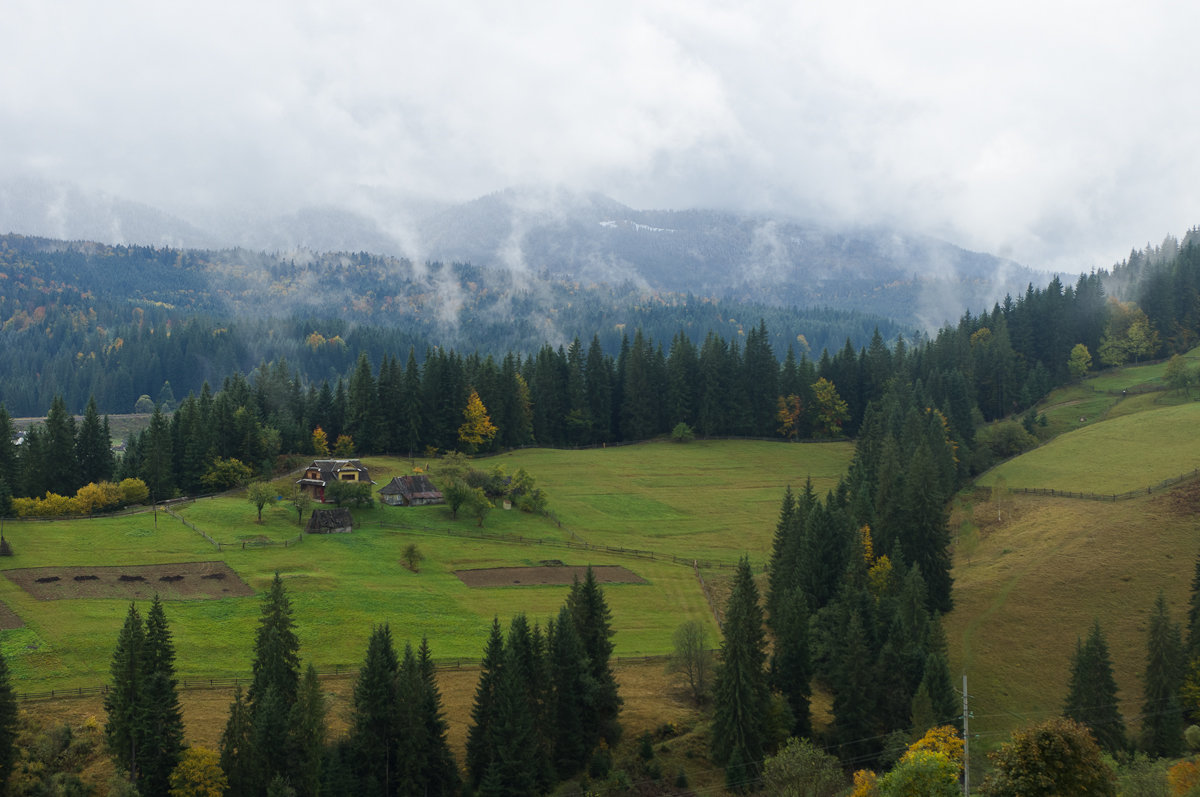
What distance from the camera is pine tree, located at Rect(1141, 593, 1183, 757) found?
5191 centimetres

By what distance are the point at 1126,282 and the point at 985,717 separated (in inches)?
6733

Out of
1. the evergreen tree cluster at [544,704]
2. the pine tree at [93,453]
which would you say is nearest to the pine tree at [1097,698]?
the evergreen tree cluster at [544,704]

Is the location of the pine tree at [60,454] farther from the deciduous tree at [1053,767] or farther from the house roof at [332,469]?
the deciduous tree at [1053,767]

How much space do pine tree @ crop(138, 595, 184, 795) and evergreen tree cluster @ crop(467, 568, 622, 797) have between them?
52.8 ft

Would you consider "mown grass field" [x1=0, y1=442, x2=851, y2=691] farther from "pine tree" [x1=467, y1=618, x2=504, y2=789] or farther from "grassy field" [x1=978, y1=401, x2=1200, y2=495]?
"grassy field" [x1=978, y1=401, x2=1200, y2=495]

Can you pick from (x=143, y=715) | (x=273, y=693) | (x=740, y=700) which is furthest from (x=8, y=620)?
(x=740, y=700)

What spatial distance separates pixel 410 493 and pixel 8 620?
46.3 meters

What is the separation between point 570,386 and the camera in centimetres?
14875

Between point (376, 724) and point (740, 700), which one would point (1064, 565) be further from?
point (376, 724)

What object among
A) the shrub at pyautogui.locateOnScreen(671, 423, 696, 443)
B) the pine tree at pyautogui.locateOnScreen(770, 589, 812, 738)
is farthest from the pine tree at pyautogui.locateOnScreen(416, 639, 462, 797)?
the shrub at pyautogui.locateOnScreen(671, 423, 696, 443)

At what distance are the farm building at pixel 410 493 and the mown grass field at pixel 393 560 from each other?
2.09 metres

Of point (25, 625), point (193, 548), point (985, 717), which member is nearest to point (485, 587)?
point (193, 548)

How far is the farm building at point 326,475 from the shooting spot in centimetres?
10081

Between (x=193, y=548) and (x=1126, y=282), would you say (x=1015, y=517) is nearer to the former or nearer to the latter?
(x=193, y=548)
